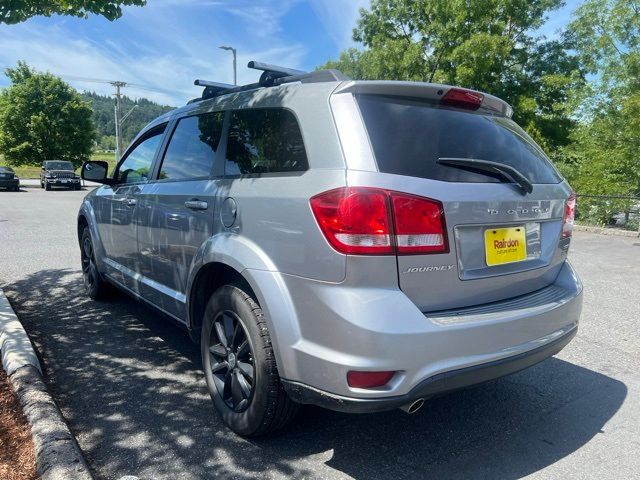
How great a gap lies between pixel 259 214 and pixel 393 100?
862mm

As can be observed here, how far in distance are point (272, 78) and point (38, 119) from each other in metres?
42.6

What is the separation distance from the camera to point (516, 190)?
2.53 meters

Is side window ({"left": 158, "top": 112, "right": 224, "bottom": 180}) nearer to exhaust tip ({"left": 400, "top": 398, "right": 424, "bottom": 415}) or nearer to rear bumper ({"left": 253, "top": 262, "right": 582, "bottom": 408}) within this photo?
rear bumper ({"left": 253, "top": 262, "right": 582, "bottom": 408})

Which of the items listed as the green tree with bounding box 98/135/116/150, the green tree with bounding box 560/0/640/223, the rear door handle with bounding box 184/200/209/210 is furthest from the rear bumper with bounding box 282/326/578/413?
the green tree with bounding box 98/135/116/150

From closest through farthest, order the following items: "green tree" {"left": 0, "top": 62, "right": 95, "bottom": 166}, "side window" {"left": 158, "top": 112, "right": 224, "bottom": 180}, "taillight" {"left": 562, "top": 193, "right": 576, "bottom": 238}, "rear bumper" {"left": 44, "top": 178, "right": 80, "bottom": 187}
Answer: "taillight" {"left": 562, "top": 193, "right": 576, "bottom": 238}, "side window" {"left": 158, "top": 112, "right": 224, "bottom": 180}, "rear bumper" {"left": 44, "top": 178, "right": 80, "bottom": 187}, "green tree" {"left": 0, "top": 62, "right": 95, "bottom": 166}

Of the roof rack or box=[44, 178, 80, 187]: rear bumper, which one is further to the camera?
box=[44, 178, 80, 187]: rear bumper

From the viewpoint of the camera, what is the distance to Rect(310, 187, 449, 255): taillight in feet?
6.89

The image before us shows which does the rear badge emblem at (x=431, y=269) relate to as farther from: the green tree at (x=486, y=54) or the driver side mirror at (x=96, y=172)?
the green tree at (x=486, y=54)

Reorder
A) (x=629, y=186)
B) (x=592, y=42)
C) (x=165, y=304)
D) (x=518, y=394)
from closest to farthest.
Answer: (x=518, y=394) < (x=165, y=304) < (x=629, y=186) < (x=592, y=42)

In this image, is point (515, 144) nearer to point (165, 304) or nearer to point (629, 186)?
point (165, 304)

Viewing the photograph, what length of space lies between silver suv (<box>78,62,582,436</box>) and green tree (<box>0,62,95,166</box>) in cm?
4284

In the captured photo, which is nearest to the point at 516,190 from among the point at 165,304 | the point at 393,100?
the point at 393,100

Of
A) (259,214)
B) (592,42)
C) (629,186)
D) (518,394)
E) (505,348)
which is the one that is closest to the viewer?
(505,348)

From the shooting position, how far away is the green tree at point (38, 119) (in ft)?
128
